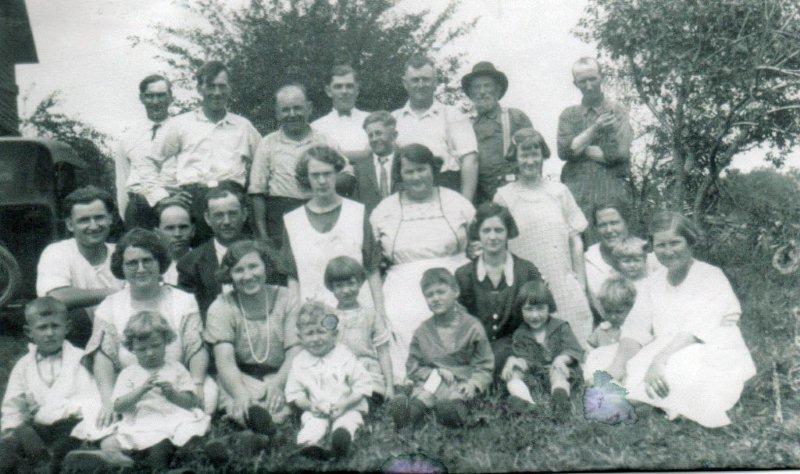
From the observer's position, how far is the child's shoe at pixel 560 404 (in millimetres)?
3949

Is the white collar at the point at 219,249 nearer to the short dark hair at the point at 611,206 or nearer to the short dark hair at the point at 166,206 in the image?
the short dark hair at the point at 166,206

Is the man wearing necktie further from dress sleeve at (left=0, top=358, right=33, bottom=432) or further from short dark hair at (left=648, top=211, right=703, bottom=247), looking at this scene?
dress sleeve at (left=0, top=358, right=33, bottom=432)

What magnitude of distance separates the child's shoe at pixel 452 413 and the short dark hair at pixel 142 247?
4.94 ft

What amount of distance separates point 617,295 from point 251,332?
193cm

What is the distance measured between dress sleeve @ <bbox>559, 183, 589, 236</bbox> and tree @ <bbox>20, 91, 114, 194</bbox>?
10.3 ft

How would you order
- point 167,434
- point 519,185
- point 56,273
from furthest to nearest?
point 519,185, point 56,273, point 167,434

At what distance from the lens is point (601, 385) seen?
13.4 ft

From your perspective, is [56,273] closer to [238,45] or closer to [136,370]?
[136,370]

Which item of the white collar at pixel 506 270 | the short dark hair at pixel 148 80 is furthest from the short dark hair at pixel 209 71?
the white collar at pixel 506 270

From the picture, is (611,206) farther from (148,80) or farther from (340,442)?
(148,80)

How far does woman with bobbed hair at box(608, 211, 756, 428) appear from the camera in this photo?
395 cm

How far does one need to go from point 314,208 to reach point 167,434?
1459 millimetres

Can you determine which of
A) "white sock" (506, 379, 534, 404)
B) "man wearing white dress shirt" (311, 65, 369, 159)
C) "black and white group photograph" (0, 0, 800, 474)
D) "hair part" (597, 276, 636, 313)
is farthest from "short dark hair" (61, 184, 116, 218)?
"hair part" (597, 276, 636, 313)

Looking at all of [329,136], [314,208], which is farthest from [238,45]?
[314,208]
